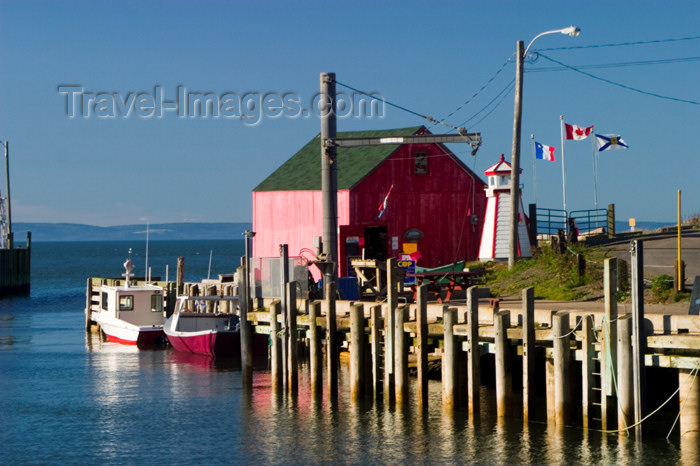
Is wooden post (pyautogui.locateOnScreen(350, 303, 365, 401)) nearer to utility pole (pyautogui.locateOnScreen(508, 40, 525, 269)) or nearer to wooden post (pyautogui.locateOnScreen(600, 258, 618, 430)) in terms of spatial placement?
wooden post (pyautogui.locateOnScreen(600, 258, 618, 430))

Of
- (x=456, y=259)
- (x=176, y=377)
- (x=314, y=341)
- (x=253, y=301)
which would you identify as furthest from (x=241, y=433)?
(x=456, y=259)

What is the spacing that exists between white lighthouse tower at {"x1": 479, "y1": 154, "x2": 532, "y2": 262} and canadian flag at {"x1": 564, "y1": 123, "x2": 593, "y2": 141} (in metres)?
3.86

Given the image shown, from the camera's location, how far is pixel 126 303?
4628 centimetres

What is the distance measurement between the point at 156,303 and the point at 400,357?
78.3ft

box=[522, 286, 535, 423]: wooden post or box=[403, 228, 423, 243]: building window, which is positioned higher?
box=[403, 228, 423, 243]: building window

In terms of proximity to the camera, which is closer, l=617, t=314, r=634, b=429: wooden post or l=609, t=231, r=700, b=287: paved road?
l=617, t=314, r=634, b=429: wooden post

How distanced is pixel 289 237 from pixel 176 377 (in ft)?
43.8

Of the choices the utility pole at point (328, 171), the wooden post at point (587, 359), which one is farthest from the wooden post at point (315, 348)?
the wooden post at point (587, 359)

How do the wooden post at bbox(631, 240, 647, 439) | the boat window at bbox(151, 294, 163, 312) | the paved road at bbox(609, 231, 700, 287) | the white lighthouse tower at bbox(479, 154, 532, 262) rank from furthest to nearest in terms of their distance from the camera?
the boat window at bbox(151, 294, 163, 312) → the white lighthouse tower at bbox(479, 154, 532, 262) → the paved road at bbox(609, 231, 700, 287) → the wooden post at bbox(631, 240, 647, 439)

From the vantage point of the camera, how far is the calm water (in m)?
21.8

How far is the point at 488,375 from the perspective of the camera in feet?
96.7

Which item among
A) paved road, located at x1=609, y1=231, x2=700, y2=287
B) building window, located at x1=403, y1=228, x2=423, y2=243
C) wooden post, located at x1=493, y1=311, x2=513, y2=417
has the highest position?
building window, located at x1=403, y1=228, x2=423, y2=243

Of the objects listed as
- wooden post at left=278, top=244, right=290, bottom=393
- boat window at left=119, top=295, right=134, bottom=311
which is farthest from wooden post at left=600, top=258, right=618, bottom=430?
boat window at left=119, top=295, right=134, bottom=311

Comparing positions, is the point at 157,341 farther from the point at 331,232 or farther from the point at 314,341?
the point at 314,341
